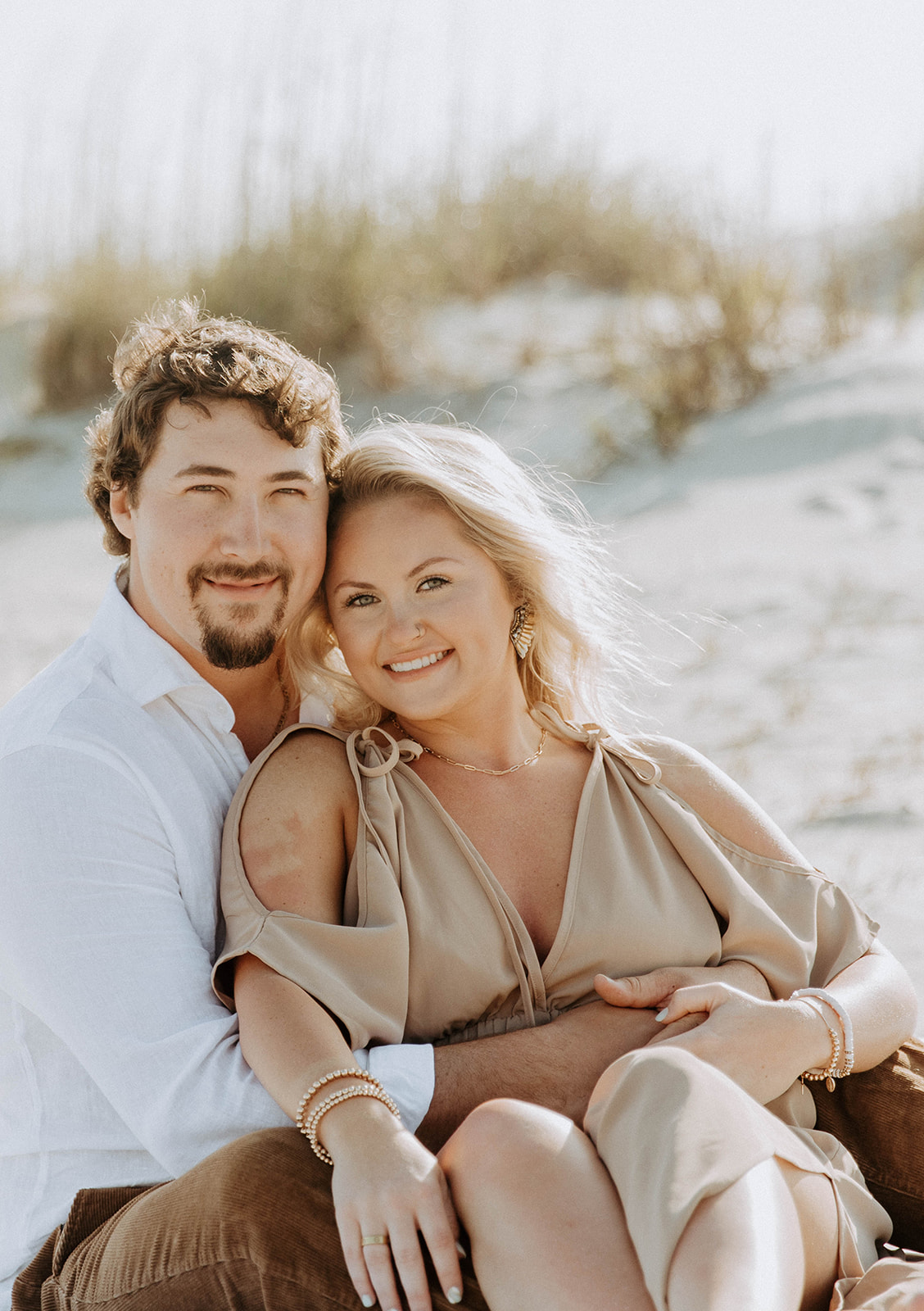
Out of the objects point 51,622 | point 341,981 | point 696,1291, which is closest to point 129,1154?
point 341,981

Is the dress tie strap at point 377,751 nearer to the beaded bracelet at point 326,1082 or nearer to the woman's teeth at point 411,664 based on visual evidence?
the woman's teeth at point 411,664

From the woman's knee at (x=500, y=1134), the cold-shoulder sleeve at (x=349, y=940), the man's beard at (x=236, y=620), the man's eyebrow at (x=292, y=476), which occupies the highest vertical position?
the man's eyebrow at (x=292, y=476)

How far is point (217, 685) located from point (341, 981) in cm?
84

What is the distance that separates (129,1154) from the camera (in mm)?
2453

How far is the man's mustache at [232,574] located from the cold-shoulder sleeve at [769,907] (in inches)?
33.3

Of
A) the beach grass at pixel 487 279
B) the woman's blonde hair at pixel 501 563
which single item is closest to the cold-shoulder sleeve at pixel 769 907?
the woman's blonde hair at pixel 501 563

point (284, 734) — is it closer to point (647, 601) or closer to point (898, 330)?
point (647, 601)

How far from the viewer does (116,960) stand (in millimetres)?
2320

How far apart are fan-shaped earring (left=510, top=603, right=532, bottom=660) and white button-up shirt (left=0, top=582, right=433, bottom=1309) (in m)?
0.73

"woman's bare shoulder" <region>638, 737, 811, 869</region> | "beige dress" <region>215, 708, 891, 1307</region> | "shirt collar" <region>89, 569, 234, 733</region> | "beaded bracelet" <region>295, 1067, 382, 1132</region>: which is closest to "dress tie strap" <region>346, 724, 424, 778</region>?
"beige dress" <region>215, 708, 891, 1307</region>

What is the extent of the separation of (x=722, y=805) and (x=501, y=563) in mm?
678

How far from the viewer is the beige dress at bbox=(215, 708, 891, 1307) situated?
2.12 m

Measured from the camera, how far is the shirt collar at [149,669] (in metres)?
2.67

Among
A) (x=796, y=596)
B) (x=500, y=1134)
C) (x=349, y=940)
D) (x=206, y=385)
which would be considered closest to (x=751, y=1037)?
(x=500, y=1134)
